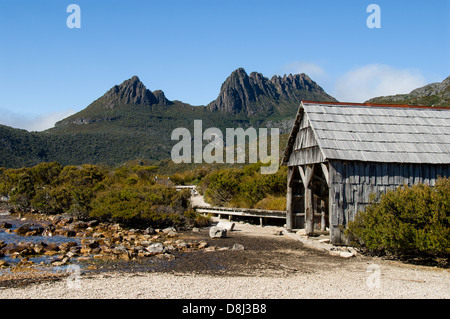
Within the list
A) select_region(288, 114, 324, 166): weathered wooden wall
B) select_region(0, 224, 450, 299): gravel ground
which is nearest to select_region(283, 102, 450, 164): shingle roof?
select_region(288, 114, 324, 166): weathered wooden wall

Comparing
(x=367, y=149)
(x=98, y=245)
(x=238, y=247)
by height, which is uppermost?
(x=367, y=149)

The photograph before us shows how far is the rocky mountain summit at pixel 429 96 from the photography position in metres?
56.7

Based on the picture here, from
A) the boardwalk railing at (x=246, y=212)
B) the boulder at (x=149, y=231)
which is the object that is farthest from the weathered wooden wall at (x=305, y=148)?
the boulder at (x=149, y=231)

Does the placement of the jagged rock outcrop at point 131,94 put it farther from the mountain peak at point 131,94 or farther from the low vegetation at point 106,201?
the low vegetation at point 106,201

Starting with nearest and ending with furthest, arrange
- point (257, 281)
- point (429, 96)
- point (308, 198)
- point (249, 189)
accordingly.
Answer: point (257, 281) < point (308, 198) < point (249, 189) < point (429, 96)

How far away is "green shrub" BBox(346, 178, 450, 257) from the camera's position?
10188 millimetres

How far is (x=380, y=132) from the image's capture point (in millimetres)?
14062

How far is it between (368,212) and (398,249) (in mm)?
1297

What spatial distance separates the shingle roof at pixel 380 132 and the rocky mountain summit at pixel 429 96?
40761 millimetres

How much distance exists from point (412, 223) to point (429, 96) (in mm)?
58785

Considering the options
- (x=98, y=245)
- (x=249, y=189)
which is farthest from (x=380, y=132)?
(x=249, y=189)

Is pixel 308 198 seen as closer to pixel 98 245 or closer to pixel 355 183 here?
pixel 355 183
